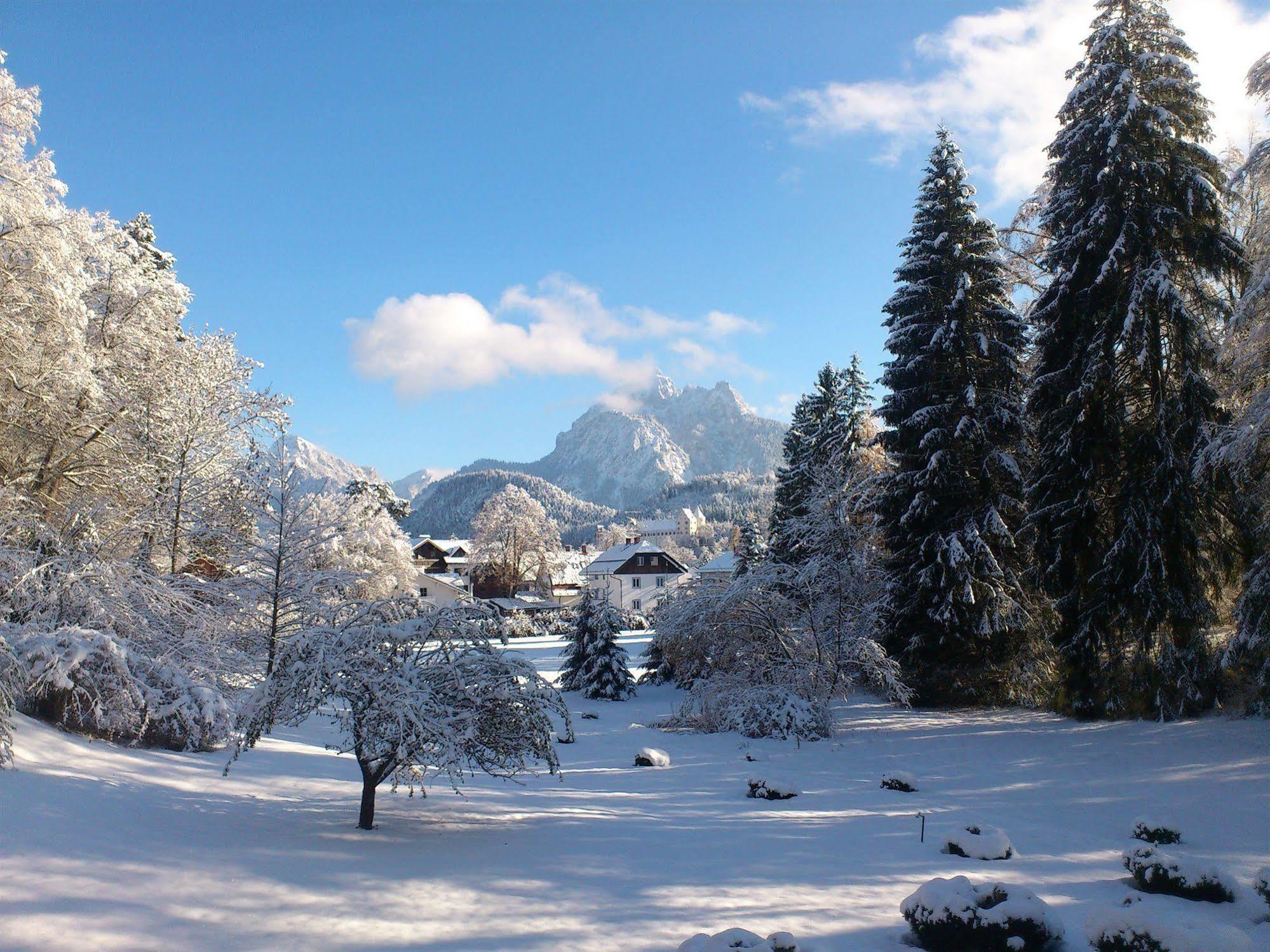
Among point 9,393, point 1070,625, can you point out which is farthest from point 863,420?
point 9,393

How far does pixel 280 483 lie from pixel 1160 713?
1943 centimetres

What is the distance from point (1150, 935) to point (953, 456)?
13547 mm

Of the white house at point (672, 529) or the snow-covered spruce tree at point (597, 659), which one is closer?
the snow-covered spruce tree at point (597, 659)

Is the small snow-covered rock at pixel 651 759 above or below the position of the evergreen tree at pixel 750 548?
below

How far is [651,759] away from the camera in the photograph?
14609 mm

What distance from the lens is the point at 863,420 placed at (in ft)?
93.7

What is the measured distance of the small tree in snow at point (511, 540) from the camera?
61.9 metres

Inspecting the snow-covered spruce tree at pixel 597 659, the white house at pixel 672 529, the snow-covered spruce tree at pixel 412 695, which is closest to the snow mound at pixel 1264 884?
the snow-covered spruce tree at pixel 412 695

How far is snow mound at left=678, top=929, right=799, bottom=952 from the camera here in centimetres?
509

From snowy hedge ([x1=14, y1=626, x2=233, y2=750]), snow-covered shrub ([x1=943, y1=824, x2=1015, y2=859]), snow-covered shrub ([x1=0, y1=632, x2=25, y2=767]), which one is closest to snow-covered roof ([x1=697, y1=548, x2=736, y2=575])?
snowy hedge ([x1=14, y1=626, x2=233, y2=750])

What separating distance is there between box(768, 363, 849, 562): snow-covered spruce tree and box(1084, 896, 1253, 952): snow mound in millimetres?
20311

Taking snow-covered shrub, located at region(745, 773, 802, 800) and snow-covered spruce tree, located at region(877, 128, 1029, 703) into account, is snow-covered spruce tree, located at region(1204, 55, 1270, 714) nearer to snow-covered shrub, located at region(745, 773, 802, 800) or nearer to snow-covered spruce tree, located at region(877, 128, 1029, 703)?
snow-covered spruce tree, located at region(877, 128, 1029, 703)

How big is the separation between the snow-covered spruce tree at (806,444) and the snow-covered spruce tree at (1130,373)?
1118cm

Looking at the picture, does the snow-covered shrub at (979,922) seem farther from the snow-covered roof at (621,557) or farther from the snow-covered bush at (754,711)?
the snow-covered roof at (621,557)
